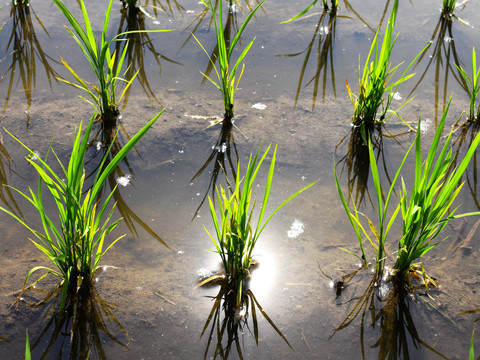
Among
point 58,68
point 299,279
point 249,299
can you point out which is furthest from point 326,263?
point 58,68

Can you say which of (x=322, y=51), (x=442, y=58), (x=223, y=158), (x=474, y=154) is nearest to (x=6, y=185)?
(x=223, y=158)

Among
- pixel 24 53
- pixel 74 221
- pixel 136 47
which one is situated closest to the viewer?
pixel 74 221

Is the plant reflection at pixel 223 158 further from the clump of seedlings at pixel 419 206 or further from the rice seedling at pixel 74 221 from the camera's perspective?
the clump of seedlings at pixel 419 206

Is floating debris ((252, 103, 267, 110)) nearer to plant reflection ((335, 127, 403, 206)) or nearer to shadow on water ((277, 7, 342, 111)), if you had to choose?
shadow on water ((277, 7, 342, 111))

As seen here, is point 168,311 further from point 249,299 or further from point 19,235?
point 19,235

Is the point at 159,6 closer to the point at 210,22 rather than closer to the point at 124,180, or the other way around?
the point at 210,22
